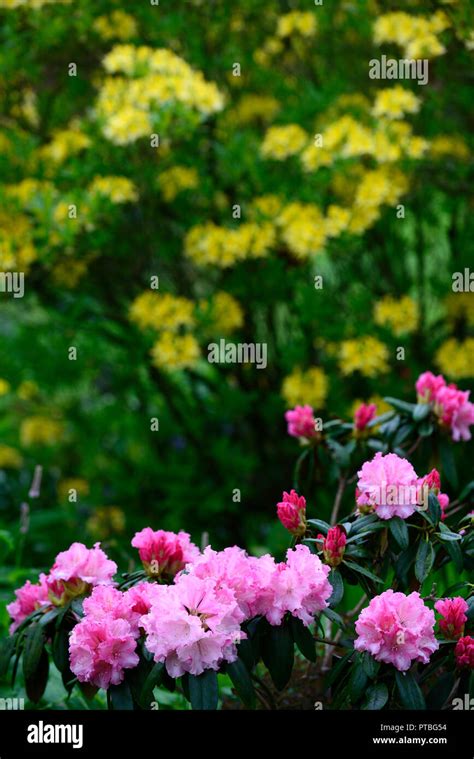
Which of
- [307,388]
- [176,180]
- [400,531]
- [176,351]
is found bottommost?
[400,531]

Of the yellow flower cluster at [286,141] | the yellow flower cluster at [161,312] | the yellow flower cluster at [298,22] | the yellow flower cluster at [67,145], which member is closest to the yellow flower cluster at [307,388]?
the yellow flower cluster at [161,312]

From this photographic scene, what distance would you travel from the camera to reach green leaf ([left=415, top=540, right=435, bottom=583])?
213cm

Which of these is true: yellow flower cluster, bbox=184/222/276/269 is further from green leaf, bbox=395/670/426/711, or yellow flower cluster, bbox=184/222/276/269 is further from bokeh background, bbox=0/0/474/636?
green leaf, bbox=395/670/426/711

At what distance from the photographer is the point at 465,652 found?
2.02 metres

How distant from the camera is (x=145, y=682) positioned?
6.57 ft

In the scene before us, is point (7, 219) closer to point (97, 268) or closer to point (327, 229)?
point (97, 268)

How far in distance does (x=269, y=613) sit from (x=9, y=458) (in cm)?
387

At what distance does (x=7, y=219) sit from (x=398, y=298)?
186cm

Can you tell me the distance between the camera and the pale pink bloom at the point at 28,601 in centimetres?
233

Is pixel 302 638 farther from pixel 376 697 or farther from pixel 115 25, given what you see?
pixel 115 25

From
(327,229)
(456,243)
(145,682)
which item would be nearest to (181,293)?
(327,229)

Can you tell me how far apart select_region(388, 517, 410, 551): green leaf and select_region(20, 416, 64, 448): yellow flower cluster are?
3.68 metres

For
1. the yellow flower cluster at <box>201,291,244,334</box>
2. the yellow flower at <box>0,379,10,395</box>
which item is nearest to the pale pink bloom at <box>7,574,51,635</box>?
the yellow flower cluster at <box>201,291,244,334</box>

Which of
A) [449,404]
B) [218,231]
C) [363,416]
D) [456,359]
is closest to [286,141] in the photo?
[218,231]
